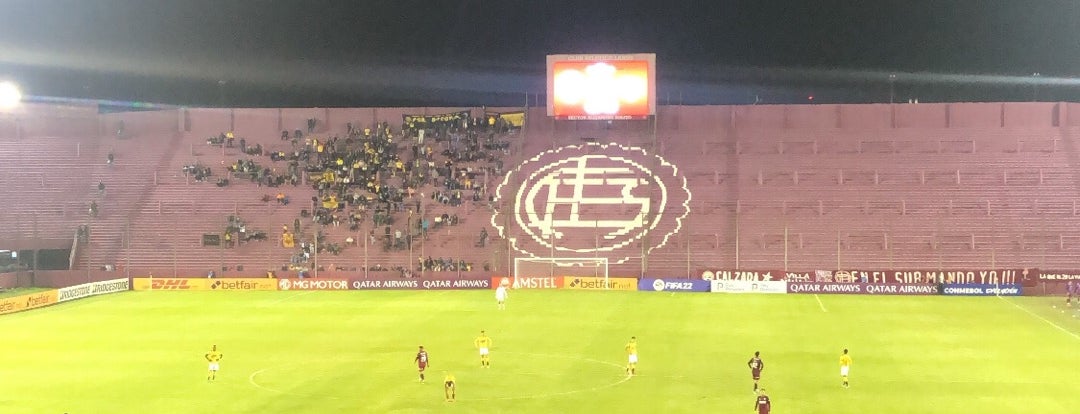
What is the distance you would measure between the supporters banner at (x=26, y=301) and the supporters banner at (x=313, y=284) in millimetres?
14065

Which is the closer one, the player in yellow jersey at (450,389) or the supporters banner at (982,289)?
the player in yellow jersey at (450,389)

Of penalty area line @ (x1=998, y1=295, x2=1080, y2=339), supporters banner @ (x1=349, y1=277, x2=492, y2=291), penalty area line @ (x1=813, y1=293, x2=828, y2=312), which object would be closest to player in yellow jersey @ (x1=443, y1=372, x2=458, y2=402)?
penalty area line @ (x1=998, y1=295, x2=1080, y2=339)

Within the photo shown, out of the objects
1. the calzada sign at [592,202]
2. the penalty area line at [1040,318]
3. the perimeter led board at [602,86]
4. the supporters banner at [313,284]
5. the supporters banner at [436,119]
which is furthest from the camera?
the supporters banner at [436,119]

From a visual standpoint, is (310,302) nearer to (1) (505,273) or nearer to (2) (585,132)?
(1) (505,273)

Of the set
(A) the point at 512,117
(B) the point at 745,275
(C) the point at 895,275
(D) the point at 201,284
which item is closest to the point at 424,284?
(D) the point at 201,284

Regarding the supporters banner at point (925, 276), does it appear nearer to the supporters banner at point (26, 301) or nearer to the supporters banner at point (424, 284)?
the supporters banner at point (424, 284)

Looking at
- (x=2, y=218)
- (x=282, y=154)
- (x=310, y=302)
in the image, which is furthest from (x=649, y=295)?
(x=2, y=218)

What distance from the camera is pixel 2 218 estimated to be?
247 ft

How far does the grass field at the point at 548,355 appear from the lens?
2850 cm

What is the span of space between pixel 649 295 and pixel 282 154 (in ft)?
115

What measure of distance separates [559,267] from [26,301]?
32.6 metres

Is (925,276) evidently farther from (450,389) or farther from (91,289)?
(91,289)

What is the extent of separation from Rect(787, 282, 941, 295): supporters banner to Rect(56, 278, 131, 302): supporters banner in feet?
142

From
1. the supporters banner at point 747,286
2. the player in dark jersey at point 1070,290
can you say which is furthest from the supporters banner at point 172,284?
the player in dark jersey at point 1070,290
